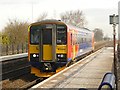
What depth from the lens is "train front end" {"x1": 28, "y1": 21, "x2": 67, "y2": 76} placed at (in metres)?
15.0

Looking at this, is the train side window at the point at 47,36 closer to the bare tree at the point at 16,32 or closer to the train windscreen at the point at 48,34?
the train windscreen at the point at 48,34

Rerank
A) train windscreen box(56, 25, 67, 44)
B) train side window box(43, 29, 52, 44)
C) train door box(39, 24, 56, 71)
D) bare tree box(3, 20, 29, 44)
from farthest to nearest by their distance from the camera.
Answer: bare tree box(3, 20, 29, 44) → train windscreen box(56, 25, 67, 44) → train side window box(43, 29, 52, 44) → train door box(39, 24, 56, 71)

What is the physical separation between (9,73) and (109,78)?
454 inches

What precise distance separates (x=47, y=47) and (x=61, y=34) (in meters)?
1.04

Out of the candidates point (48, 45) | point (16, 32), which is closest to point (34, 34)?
point (48, 45)

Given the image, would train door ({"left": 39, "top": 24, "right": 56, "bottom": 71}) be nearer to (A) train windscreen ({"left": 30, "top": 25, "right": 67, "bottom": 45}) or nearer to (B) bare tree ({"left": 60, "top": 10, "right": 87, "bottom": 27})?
(A) train windscreen ({"left": 30, "top": 25, "right": 67, "bottom": 45})

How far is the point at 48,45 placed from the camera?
15.1m

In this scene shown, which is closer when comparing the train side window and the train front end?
the train front end

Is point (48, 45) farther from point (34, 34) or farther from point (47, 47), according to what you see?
point (34, 34)

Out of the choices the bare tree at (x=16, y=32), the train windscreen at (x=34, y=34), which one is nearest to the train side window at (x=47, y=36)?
the train windscreen at (x=34, y=34)

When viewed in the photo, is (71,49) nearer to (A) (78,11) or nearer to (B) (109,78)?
(B) (109,78)

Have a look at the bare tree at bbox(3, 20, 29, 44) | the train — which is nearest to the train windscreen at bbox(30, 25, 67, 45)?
the train

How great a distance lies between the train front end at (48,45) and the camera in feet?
49.3

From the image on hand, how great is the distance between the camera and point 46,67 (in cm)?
1492
